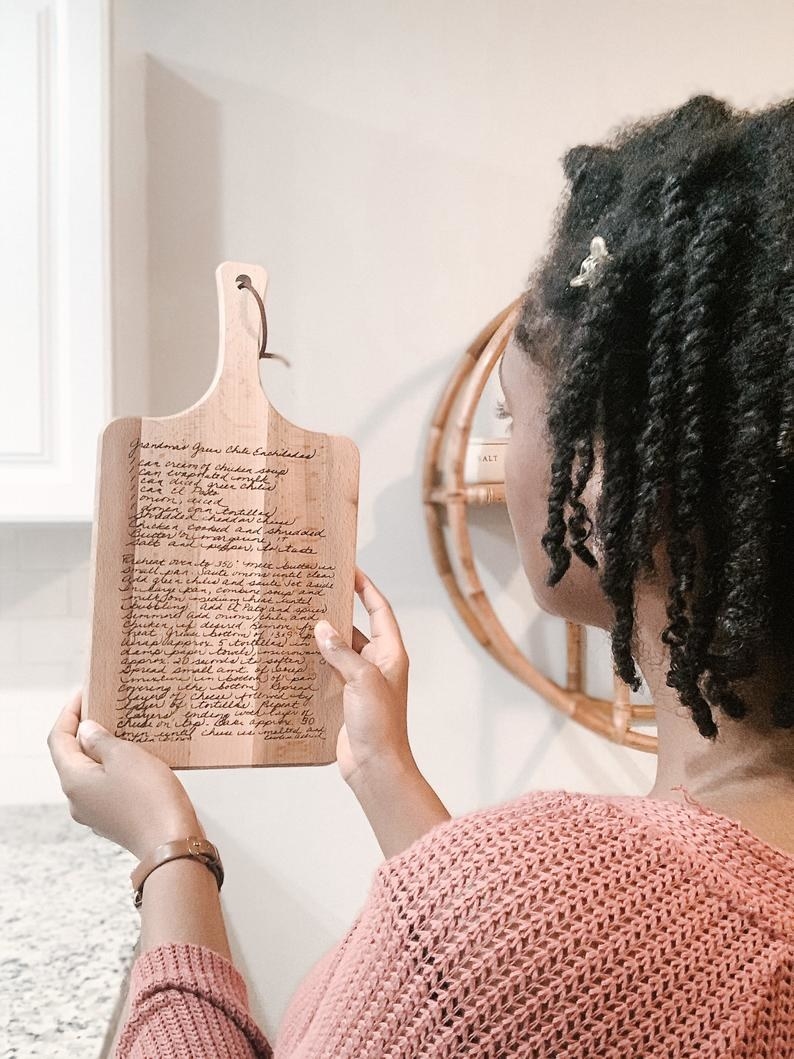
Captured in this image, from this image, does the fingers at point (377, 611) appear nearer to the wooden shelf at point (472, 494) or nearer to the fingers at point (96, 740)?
the fingers at point (96, 740)

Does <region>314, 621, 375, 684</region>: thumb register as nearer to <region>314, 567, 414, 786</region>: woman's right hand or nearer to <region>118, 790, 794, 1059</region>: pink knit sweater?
<region>314, 567, 414, 786</region>: woman's right hand

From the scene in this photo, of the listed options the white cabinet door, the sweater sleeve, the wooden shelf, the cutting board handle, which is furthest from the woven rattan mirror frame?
the sweater sleeve

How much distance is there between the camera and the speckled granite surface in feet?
2.86

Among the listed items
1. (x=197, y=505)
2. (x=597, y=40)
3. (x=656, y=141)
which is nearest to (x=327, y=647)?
(x=197, y=505)

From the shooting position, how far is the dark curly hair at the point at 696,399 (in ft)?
1.67

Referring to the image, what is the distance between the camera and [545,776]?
1.57 metres

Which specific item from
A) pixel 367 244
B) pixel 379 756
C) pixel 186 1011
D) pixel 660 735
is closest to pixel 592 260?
pixel 660 735

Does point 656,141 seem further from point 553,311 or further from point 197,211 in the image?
point 197,211

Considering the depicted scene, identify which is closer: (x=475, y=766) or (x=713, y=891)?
(x=713, y=891)

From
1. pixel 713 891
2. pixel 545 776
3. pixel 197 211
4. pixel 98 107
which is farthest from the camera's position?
pixel 545 776

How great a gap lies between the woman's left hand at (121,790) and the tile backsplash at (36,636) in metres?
0.74

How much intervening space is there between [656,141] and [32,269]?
84 centimetres

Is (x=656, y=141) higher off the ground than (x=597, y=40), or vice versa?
(x=597, y=40)

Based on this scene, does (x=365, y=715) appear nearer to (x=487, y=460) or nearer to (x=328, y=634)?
(x=328, y=634)
